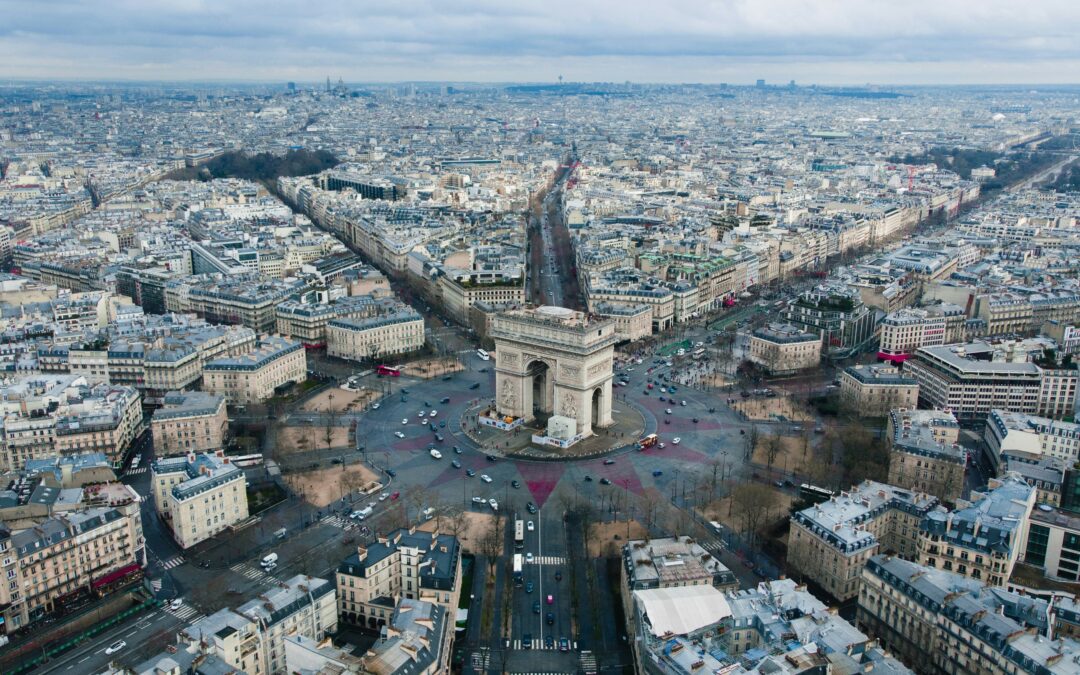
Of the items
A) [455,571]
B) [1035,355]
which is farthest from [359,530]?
[1035,355]

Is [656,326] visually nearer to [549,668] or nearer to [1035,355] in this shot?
[1035,355]

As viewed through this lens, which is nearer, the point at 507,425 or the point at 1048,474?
the point at 1048,474

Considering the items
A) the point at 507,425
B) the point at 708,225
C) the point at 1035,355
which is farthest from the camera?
Answer: the point at 708,225

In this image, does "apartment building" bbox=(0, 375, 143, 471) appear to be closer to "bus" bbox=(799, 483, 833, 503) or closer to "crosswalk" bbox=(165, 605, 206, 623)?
"crosswalk" bbox=(165, 605, 206, 623)

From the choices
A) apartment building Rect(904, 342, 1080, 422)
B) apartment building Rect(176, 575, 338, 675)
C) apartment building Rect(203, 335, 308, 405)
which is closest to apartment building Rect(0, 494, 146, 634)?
apartment building Rect(176, 575, 338, 675)

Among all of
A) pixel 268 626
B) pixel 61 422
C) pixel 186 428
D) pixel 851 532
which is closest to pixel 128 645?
pixel 268 626

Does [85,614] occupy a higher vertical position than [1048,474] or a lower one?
lower

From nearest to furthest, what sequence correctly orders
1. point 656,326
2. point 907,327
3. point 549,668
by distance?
point 549,668, point 907,327, point 656,326
